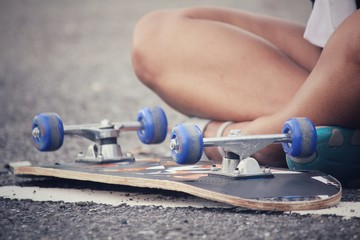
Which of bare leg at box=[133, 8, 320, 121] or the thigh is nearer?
bare leg at box=[133, 8, 320, 121]

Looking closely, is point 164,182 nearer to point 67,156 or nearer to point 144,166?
point 144,166

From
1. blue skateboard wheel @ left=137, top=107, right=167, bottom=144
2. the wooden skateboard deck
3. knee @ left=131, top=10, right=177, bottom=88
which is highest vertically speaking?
knee @ left=131, top=10, right=177, bottom=88

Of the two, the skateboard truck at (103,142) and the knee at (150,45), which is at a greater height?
the knee at (150,45)

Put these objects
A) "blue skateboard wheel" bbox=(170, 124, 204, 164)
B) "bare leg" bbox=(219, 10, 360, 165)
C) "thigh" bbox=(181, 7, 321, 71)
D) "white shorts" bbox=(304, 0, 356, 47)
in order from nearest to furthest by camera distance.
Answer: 1. "blue skateboard wheel" bbox=(170, 124, 204, 164)
2. "bare leg" bbox=(219, 10, 360, 165)
3. "white shorts" bbox=(304, 0, 356, 47)
4. "thigh" bbox=(181, 7, 321, 71)

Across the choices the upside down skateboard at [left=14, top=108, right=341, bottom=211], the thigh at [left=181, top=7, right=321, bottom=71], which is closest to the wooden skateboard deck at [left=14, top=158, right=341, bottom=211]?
the upside down skateboard at [left=14, top=108, right=341, bottom=211]

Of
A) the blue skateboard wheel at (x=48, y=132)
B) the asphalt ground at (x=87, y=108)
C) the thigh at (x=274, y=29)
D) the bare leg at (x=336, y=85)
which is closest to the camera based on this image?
the asphalt ground at (x=87, y=108)

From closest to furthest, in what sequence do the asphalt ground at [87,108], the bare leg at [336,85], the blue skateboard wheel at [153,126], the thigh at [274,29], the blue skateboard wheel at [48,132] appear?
the asphalt ground at [87,108] < the bare leg at [336,85] < the blue skateboard wheel at [48,132] < the blue skateboard wheel at [153,126] < the thigh at [274,29]

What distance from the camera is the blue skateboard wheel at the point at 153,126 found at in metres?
2.63

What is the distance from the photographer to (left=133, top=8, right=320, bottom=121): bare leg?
267 cm

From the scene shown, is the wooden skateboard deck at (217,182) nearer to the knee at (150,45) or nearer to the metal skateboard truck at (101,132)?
the metal skateboard truck at (101,132)

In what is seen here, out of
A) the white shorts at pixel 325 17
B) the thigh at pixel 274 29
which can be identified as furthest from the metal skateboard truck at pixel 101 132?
the white shorts at pixel 325 17

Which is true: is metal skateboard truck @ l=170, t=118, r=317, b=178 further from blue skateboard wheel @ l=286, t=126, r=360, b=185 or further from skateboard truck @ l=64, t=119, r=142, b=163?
skateboard truck @ l=64, t=119, r=142, b=163

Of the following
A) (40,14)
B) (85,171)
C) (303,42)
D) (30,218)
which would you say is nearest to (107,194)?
(85,171)

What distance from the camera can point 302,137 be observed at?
2057 millimetres
